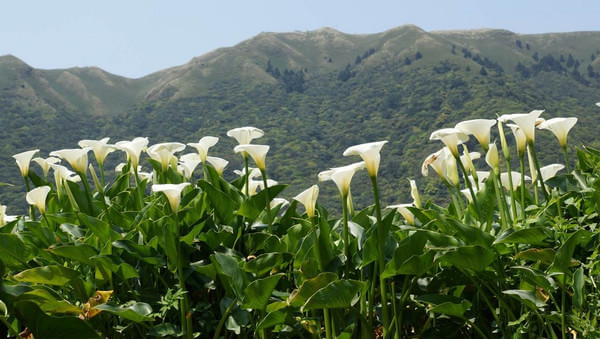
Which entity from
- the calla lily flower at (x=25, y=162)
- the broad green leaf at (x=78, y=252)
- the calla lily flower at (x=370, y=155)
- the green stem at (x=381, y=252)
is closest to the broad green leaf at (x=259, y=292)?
the green stem at (x=381, y=252)

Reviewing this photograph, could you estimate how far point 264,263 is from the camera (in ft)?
5.92

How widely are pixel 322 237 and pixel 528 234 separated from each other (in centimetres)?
56

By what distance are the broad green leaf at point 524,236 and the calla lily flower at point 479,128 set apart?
0.39 metres

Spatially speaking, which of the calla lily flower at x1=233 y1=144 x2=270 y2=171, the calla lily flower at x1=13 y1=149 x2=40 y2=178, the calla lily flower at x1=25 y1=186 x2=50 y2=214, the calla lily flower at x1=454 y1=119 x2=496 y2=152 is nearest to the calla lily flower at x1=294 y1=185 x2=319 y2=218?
the calla lily flower at x1=233 y1=144 x2=270 y2=171

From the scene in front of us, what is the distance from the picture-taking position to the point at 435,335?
1.87m

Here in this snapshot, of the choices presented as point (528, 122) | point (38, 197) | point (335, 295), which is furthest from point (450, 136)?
point (38, 197)

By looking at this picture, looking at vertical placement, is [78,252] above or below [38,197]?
below

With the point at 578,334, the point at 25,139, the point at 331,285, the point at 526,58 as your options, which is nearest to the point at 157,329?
the point at 331,285

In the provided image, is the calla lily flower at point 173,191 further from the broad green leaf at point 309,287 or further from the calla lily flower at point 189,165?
the calla lily flower at point 189,165

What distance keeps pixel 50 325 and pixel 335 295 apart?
0.78 metres

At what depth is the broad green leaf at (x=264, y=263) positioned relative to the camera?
70.6 inches

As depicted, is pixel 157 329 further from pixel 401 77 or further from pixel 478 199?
pixel 401 77

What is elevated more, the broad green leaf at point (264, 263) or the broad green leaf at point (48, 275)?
the broad green leaf at point (48, 275)

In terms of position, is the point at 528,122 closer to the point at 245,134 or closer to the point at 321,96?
the point at 245,134
